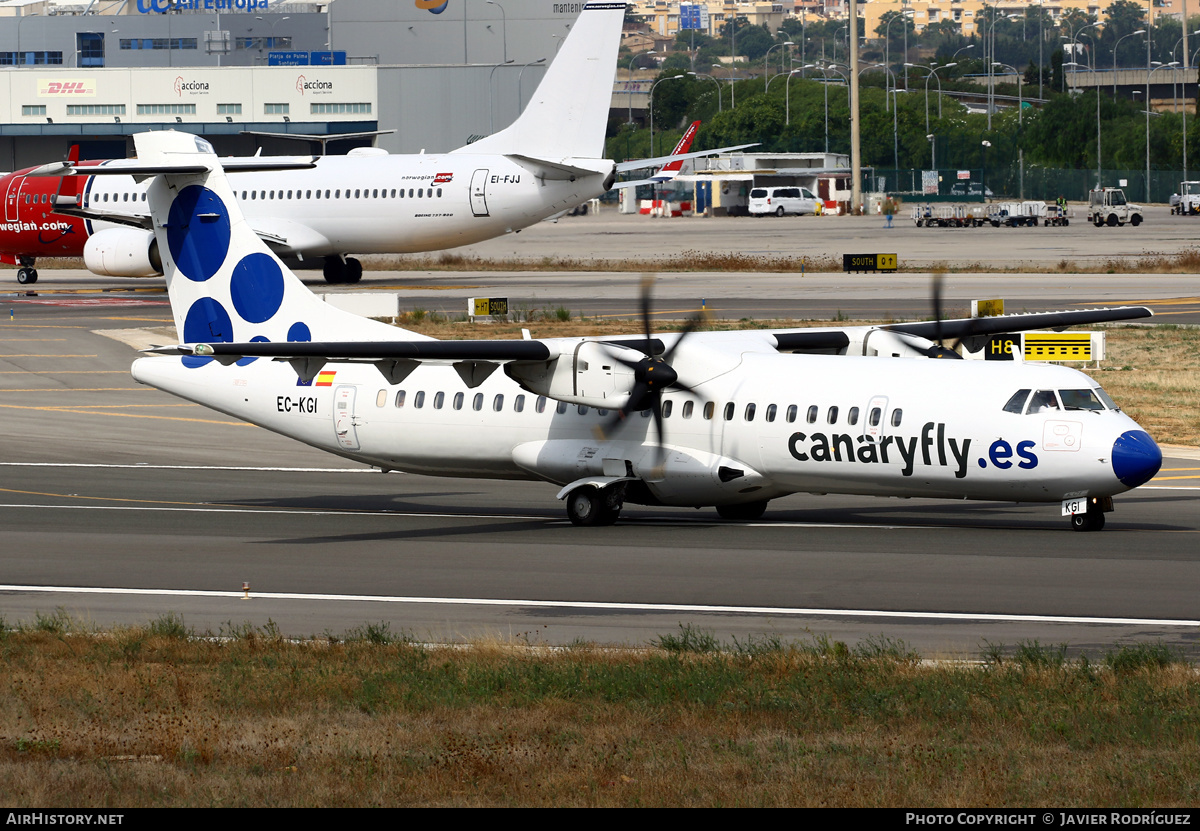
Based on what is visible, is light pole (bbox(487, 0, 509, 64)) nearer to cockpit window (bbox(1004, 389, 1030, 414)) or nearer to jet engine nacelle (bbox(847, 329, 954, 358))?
jet engine nacelle (bbox(847, 329, 954, 358))

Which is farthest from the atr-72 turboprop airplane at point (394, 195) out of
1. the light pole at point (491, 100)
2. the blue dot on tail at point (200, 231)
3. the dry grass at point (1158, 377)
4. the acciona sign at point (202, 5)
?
the acciona sign at point (202, 5)

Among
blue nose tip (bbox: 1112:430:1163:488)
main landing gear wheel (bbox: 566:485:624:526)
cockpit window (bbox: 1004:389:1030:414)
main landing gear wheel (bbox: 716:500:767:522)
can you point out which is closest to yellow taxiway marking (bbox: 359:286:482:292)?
main landing gear wheel (bbox: 716:500:767:522)

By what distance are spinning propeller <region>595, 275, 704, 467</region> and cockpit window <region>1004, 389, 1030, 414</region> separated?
192 inches

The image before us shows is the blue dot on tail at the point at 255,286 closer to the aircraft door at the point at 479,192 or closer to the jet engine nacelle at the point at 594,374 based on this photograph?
the jet engine nacelle at the point at 594,374

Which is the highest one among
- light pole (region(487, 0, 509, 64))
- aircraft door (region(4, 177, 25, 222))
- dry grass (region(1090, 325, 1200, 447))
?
light pole (region(487, 0, 509, 64))

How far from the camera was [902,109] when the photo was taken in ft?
625

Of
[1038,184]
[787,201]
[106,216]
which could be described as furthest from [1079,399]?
[1038,184]

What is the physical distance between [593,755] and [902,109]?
186837 mm

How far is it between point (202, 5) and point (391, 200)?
352ft

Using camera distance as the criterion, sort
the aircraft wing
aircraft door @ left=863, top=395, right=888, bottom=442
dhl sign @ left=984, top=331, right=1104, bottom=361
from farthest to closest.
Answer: the aircraft wing → dhl sign @ left=984, top=331, right=1104, bottom=361 → aircraft door @ left=863, top=395, right=888, bottom=442

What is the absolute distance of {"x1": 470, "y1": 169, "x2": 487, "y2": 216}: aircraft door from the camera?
62250 mm

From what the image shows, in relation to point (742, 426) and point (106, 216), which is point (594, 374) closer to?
point (742, 426)

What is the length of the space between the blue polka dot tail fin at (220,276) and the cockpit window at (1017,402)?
450 inches

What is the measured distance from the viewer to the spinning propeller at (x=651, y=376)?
24422 mm
